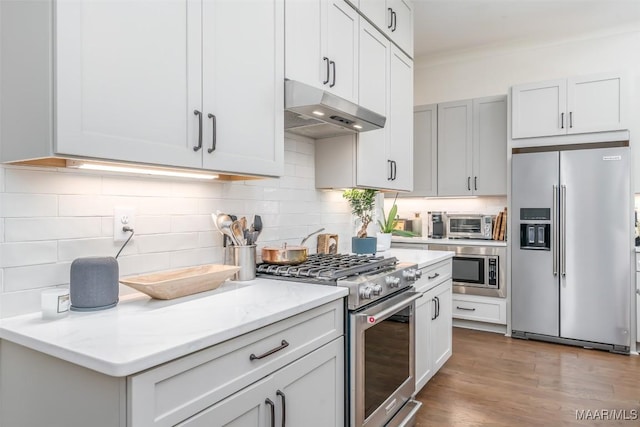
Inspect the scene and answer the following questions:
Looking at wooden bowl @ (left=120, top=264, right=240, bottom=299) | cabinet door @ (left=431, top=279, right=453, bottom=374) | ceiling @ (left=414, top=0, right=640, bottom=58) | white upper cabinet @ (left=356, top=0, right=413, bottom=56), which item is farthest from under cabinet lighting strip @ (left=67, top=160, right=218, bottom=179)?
ceiling @ (left=414, top=0, right=640, bottom=58)

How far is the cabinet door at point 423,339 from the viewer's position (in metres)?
2.43

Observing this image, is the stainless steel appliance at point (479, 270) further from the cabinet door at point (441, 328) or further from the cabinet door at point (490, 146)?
the cabinet door at point (441, 328)

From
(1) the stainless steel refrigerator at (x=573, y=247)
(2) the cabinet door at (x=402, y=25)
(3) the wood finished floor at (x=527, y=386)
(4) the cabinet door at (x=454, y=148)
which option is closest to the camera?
(3) the wood finished floor at (x=527, y=386)

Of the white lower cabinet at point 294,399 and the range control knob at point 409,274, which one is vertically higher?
the range control knob at point 409,274

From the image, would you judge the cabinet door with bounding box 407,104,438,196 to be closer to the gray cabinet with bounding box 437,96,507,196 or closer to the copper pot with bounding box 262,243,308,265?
the gray cabinet with bounding box 437,96,507,196

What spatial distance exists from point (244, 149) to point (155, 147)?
40 cm

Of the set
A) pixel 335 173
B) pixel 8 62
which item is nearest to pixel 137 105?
pixel 8 62

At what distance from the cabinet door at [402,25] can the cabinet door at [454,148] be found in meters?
1.50

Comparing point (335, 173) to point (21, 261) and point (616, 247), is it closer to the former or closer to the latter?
point (21, 261)

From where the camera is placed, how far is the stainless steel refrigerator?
11.2 ft

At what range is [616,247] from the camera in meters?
3.43

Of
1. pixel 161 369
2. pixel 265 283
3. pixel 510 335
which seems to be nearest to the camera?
pixel 161 369

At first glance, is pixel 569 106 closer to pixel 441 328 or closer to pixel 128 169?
pixel 441 328

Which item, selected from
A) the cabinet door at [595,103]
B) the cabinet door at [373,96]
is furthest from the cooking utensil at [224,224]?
the cabinet door at [595,103]
